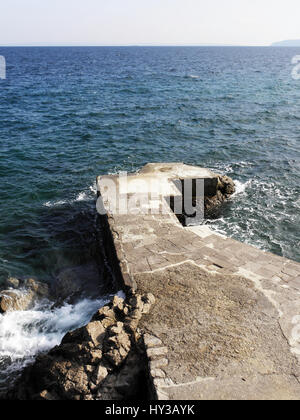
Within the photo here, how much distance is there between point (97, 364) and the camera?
5590mm

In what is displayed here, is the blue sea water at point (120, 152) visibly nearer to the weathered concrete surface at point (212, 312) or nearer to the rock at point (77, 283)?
the rock at point (77, 283)

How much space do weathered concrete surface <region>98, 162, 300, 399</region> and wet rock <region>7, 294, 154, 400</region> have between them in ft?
1.05

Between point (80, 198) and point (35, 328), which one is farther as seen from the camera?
point (80, 198)

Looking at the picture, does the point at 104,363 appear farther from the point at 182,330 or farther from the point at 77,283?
the point at 77,283

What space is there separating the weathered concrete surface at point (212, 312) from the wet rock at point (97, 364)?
0.32m

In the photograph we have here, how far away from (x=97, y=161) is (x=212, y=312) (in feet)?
40.3

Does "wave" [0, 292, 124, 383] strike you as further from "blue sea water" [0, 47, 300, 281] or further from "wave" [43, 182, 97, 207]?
"wave" [43, 182, 97, 207]

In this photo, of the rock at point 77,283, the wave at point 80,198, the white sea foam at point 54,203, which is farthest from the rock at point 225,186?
the white sea foam at point 54,203

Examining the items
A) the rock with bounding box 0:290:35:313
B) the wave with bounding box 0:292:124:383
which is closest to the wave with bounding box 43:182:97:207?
the rock with bounding box 0:290:35:313

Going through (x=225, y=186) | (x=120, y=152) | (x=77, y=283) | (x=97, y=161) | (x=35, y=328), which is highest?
(x=120, y=152)

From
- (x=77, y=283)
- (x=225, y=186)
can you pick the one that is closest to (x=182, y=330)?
(x=77, y=283)

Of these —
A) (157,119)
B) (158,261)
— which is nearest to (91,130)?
(157,119)
